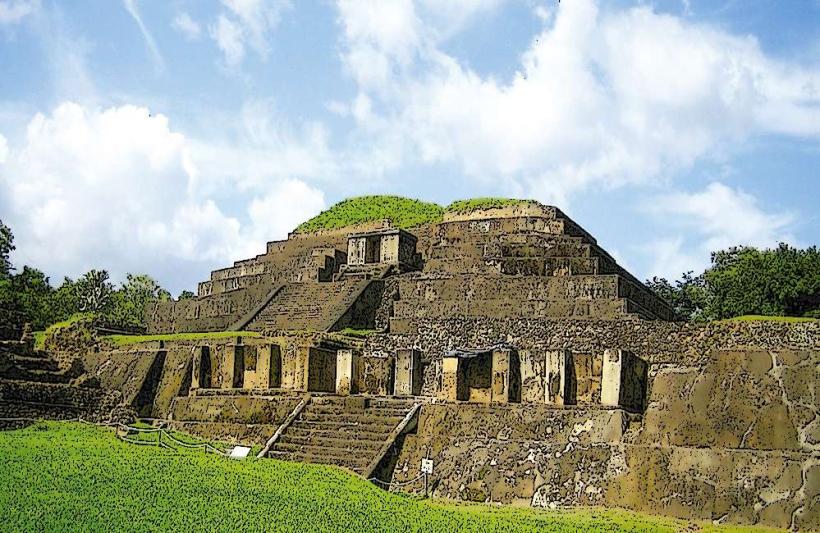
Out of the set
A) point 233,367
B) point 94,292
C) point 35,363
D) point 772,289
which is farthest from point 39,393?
point 94,292

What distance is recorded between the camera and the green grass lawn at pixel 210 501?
11.1 meters

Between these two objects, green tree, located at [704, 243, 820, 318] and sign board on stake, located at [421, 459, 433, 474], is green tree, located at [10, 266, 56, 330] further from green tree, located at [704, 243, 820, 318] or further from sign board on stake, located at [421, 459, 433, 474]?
green tree, located at [704, 243, 820, 318]

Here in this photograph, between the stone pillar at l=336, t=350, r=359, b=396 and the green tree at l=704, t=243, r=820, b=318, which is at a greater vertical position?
the green tree at l=704, t=243, r=820, b=318

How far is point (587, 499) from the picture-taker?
556 inches

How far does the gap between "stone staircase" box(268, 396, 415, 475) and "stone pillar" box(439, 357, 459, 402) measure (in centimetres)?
71

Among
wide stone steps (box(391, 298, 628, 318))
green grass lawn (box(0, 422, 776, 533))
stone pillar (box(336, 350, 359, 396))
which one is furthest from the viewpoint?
wide stone steps (box(391, 298, 628, 318))

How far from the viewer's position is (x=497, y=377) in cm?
1927

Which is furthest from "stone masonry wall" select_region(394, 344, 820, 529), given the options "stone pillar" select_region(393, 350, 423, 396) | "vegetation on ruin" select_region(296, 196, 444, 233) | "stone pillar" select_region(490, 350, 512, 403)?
"vegetation on ruin" select_region(296, 196, 444, 233)

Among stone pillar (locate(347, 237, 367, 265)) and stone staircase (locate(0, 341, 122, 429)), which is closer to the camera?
stone staircase (locate(0, 341, 122, 429))

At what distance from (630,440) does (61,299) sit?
3456cm

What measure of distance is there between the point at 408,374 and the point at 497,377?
226 centimetres

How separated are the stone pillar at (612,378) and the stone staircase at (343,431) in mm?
3853

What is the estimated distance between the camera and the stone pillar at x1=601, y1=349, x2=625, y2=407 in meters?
18.3

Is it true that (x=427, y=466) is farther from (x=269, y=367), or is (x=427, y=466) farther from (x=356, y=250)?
(x=356, y=250)
